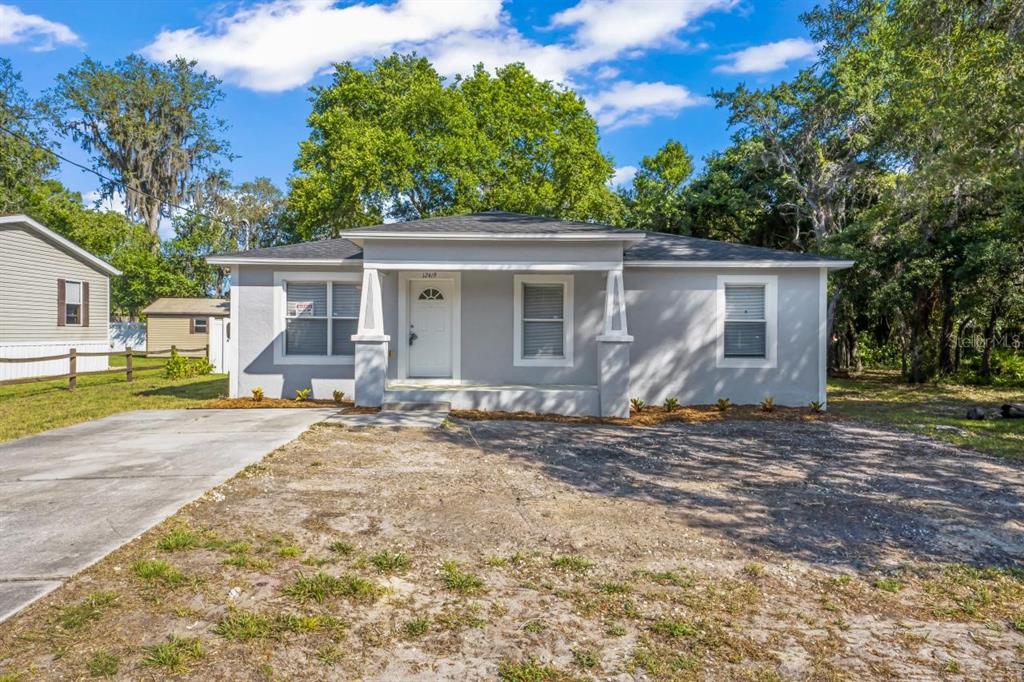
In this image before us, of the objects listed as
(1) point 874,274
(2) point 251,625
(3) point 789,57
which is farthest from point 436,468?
(3) point 789,57

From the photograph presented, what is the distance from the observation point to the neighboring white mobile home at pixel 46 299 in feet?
53.2

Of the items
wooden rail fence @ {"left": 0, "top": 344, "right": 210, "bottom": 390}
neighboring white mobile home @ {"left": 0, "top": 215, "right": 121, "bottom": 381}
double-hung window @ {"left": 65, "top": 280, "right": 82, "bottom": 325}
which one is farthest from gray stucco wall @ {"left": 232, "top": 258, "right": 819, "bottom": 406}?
double-hung window @ {"left": 65, "top": 280, "right": 82, "bottom": 325}

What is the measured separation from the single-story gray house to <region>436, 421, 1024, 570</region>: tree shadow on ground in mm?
2083

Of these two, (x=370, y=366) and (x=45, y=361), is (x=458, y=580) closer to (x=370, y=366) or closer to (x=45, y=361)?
(x=370, y=366)

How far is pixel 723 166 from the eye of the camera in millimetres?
21188

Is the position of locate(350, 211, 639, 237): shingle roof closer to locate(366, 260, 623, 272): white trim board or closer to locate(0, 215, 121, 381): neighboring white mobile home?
locate(366, 260, 623, 272): white trim board

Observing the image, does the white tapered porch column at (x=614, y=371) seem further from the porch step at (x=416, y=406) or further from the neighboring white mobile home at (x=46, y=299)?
the neighboring white mobile home at (x=46, y=299)

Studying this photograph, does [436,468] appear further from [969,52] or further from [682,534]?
[969,52]

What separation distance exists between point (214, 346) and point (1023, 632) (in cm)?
2049

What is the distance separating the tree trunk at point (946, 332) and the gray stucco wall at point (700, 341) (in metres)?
6.54

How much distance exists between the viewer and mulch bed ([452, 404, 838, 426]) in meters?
9.47

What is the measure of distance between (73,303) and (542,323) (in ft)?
54.4

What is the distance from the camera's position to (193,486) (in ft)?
16.8

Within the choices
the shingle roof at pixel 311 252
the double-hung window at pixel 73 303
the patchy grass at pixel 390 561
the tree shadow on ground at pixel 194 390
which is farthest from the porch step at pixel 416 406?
the double-hung window at pixel 73 303
